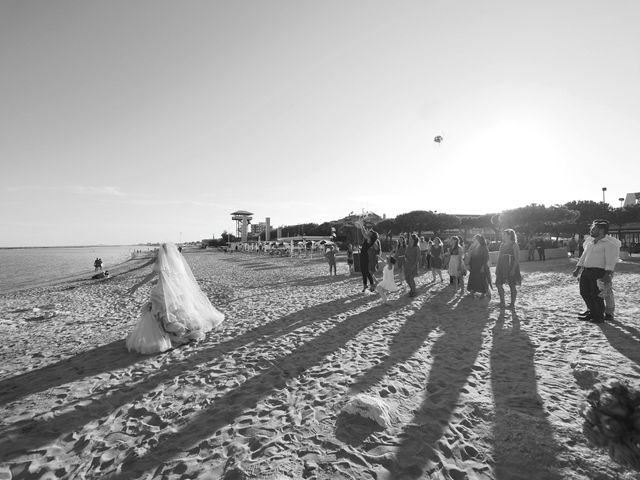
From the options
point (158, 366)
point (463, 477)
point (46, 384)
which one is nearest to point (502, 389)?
point (463, 477)

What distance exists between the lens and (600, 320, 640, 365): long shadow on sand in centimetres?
444

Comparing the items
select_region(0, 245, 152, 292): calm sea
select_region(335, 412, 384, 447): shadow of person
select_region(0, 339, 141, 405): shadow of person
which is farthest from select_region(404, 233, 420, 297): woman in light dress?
select_region(0, 245, 152, 292): calm sea

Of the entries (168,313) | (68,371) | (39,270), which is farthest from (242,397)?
(39,270)

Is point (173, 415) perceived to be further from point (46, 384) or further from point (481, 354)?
point (481, 354)

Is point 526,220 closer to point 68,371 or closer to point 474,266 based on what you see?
point 474,266

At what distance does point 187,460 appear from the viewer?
99.3 inches

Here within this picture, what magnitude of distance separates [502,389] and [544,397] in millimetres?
391

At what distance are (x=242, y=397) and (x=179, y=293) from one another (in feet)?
9.74

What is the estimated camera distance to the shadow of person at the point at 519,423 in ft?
7.72

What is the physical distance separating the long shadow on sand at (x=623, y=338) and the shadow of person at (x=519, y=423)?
3.99 feet

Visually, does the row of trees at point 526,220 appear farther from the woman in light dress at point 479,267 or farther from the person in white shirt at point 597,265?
the person in white shirt at point 597,265

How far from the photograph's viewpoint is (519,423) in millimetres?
2887

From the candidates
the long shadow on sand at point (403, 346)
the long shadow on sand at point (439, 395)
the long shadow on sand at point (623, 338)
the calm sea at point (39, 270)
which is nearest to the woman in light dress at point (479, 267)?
the long shadow on sand at point (403, 346)

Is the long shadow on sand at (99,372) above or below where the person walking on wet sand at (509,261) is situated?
below
